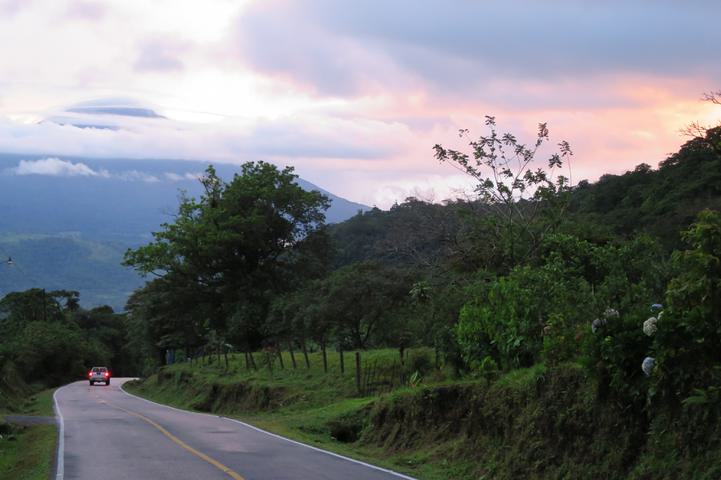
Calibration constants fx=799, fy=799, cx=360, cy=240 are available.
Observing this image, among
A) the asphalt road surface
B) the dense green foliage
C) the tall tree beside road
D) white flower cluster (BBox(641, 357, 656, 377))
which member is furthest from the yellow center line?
the dense green foliage

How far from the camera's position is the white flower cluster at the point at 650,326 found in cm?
1055

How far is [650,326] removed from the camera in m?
10.6

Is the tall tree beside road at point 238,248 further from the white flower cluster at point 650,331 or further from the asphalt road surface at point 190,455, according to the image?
the white flower cluster at point 650,331

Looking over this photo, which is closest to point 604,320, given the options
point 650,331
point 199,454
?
point 650,331

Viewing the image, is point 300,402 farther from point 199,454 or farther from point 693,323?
point 693,323

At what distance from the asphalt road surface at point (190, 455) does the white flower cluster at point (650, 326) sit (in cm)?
495

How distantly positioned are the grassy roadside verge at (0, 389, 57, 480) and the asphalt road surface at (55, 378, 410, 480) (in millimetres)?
334

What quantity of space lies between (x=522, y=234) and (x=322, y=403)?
8.86 m

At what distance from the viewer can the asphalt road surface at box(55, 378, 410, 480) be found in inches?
525

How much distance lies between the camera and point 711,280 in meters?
9.19

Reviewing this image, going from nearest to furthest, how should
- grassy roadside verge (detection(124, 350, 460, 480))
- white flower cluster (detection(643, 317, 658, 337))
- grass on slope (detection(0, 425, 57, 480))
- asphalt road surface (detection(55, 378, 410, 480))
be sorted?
white flower cluster (detection(643, 317, 658, 337)), asphalt road surface (detection(55, 378, 410, 480)), grass on slope (detection(0, 425, 57, 480)), grassy roadside verge (detection(124, 350, 460, 480))

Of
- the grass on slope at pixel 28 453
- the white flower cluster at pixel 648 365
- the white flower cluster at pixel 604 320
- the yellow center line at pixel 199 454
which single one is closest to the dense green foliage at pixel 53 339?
the grass on slope at pixel 28 453

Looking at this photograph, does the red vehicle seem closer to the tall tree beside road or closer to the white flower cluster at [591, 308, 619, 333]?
the tall tree beside road

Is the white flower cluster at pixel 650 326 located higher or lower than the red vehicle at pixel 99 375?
higher
